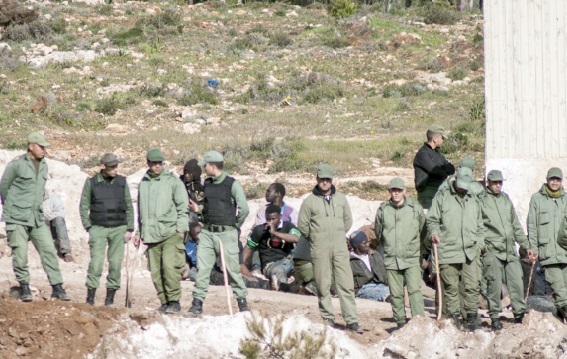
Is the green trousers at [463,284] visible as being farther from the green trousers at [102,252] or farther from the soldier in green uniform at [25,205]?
the soldier in green uniform at [25,205]

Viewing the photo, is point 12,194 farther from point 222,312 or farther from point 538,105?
point 538,105

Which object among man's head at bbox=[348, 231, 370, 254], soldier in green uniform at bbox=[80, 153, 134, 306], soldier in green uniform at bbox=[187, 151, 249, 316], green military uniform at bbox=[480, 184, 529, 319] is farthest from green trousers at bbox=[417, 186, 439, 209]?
soldier in green uniform at bbox=[80, 153, 134, 306]

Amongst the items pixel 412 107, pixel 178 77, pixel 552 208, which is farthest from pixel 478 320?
pixel 178 77

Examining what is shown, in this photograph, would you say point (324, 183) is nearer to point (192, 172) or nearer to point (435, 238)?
point (435, 238)

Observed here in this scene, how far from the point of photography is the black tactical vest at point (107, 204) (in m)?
9.83

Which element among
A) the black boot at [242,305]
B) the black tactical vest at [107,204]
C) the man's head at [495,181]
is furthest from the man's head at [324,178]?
the black tactical vest at [107,204]

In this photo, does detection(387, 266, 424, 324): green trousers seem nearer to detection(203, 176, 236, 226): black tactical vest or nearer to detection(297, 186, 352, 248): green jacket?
detection(297, 186, 352, 248): green jacket

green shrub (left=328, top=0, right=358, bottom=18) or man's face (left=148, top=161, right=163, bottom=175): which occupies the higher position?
green shrub (left=328, top=0, right=358, bottom=18)

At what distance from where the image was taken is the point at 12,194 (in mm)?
9703

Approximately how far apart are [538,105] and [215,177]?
16.3ft

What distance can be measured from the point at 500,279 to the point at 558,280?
626mm

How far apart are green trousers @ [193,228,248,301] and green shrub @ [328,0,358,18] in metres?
34.2

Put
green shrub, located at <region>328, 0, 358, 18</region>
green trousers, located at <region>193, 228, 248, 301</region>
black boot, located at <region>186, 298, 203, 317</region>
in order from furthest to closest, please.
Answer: green shrub, located at <region>328, 0, 358, 18</region> < green trousers, located at <region>193, 228, 248, 301</region> < black boot, located at <region>186, 298, 203, 317</region>

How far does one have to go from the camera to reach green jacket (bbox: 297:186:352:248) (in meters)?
9.66
